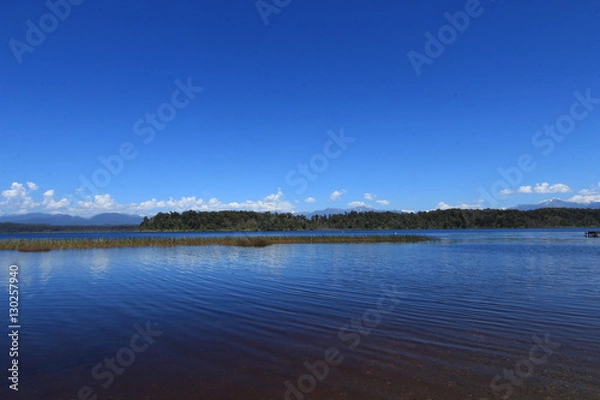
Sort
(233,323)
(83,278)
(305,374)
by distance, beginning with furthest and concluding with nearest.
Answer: (83,278)
(233,323)
(305,374)

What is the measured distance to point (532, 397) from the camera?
21.5ft

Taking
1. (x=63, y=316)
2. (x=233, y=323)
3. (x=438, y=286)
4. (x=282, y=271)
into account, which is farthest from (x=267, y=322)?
(x=282, y=271)

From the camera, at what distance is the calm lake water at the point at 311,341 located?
7.02m

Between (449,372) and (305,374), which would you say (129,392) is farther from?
(449,372)

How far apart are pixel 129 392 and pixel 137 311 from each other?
7.42 metres
